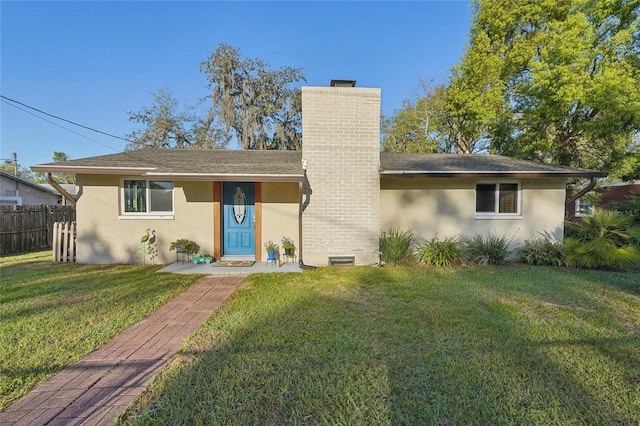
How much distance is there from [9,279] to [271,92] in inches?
778

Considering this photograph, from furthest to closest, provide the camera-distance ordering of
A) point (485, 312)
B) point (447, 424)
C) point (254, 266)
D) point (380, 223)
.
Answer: point (380, 223) → point (254, 266) → point (485, 312) → point (447, 424)

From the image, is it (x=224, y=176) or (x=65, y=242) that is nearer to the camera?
(x=224, y=176)

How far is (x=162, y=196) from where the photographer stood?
8000 millimetres

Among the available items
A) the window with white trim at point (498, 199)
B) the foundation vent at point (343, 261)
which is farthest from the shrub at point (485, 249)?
the foundation vent at point (343, 261)

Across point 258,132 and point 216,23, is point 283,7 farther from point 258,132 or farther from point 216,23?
point 258,132

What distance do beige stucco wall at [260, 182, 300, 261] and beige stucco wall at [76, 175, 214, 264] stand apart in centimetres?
157

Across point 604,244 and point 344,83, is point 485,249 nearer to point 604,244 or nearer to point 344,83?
point 604,244

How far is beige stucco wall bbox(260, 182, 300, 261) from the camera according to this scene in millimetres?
8125

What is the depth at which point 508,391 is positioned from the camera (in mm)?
2521

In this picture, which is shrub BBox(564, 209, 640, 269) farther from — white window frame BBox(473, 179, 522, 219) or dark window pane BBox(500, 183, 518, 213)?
dark window pane BBox(500, 183, 518, 213)

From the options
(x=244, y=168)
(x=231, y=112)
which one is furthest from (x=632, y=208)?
(x=231, y=112)

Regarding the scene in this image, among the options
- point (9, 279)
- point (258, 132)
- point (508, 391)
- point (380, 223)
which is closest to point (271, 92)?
point (258, 132)

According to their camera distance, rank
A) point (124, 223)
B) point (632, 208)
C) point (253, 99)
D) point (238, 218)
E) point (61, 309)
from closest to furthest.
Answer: point (61, 309)
point (124, 223)
point (238, 218)
point (632, 208)
point (253, 99)

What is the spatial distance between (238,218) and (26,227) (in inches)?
337
